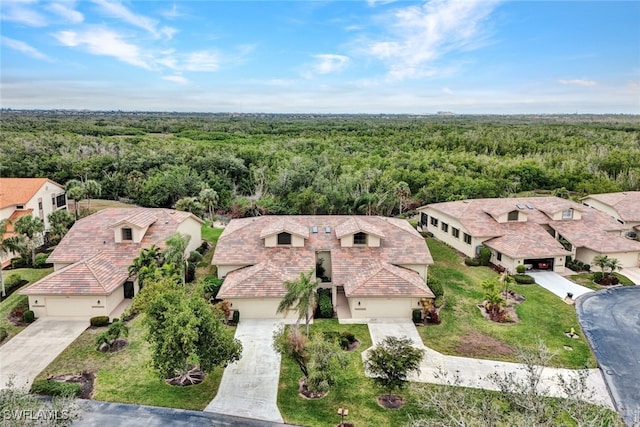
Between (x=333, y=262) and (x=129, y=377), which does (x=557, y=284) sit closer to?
(x=333, y=262)

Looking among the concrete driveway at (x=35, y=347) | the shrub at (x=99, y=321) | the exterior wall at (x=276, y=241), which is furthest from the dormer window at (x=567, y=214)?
the concrete driveway at (x=35, y=347)

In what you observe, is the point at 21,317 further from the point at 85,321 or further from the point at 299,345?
the point at 299,345

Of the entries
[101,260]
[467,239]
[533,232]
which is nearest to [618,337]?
[533,232]

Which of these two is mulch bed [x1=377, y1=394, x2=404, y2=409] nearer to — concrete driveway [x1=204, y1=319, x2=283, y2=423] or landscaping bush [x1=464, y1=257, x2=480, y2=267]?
concrete driveway [x1=204, y1=319, x2=283, y2=423]

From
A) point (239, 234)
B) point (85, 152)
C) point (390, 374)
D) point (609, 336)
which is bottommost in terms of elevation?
point (609, 336)

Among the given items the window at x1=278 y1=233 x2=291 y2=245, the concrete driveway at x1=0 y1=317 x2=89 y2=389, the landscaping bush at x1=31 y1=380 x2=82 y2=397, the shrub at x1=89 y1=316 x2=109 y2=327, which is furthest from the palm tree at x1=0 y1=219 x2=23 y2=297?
the window at x1=278 y1=233 x2=291 y2=245

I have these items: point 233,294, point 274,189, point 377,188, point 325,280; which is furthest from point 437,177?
point 233,294
